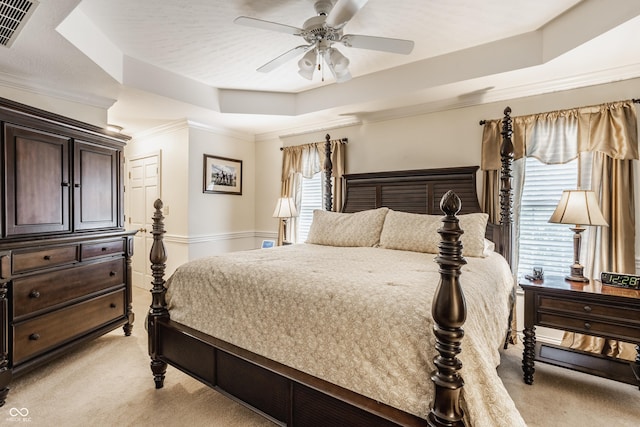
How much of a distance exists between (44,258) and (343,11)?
2.85 metres

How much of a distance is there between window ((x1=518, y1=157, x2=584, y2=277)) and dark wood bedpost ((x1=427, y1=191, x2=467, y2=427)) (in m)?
2.55

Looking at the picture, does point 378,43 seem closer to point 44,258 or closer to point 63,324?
point 44,258

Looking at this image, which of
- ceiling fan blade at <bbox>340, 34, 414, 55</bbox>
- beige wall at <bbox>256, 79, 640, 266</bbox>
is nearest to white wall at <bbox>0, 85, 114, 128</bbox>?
beige wall at <bbox>256, 79, 640, 266</bbox>

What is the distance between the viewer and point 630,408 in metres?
2.08

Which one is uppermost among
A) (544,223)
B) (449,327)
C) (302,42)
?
(302,42)

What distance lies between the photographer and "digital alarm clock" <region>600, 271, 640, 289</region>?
222 centimetres

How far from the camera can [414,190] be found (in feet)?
11.8

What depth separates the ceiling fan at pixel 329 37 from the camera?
1.99 m

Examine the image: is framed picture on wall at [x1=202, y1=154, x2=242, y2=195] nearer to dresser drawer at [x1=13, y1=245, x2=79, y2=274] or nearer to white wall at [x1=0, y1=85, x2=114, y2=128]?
white wall at [x1=0, y1=85, x2=114, y2=128]

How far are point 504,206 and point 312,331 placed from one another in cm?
242

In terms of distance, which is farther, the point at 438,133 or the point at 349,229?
the point at 438,133

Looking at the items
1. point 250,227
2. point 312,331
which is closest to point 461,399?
point 312,331

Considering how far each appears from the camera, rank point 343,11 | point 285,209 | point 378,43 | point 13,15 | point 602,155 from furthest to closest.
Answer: point 285,209
point 602,155
point 378,43
point 13,15
point 343,11

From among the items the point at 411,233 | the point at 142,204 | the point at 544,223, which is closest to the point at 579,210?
the point at 544,223
